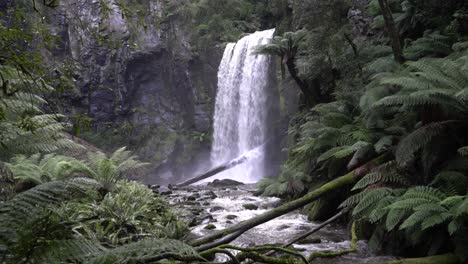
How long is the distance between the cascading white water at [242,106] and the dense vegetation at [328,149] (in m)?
6.95

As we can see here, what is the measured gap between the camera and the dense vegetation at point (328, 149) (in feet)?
5.38

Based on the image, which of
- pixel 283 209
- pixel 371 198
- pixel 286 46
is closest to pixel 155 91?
pixel 286 46

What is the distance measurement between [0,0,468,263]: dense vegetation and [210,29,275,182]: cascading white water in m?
6.95

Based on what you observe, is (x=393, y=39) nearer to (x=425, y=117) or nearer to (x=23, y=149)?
(x=425, y=117)

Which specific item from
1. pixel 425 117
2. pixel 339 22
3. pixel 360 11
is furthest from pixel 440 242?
pixel 360 11

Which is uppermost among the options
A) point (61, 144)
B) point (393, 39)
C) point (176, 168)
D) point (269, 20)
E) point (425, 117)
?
point (269, 20)

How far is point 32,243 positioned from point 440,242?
3.29 meters

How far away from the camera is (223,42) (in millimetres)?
21250

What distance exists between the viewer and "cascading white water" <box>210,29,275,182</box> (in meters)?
17.4

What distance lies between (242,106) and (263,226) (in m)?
12.8

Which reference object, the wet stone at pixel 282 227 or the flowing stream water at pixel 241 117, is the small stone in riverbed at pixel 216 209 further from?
the wet stone at pixel 282 227

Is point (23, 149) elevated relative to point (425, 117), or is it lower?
lower

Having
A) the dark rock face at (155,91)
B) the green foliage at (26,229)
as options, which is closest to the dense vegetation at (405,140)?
the green foliage at (26,229)

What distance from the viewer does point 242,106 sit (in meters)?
18.9
